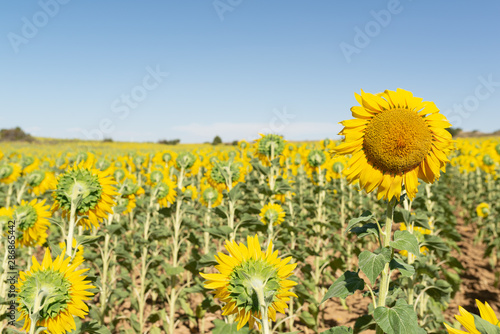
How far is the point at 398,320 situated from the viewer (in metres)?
1.36

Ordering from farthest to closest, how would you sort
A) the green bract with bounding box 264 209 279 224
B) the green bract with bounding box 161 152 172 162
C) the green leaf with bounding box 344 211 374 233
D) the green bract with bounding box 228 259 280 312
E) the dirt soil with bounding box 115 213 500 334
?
the green bract with bounding box 161 152 172 162, the dirt soil with bounding box 115 213 500 334, the green bract with bounding box 264 209 279 224, the green leaf with bounding box 344 211 374 233, the green bract with bounding box 228 259 280 312

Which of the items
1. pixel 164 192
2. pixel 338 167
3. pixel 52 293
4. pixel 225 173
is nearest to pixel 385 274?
pixel 52 293

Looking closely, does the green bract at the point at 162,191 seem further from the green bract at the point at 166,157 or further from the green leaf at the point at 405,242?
the green leaf at the point at 405,242

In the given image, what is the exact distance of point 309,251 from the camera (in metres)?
4.10

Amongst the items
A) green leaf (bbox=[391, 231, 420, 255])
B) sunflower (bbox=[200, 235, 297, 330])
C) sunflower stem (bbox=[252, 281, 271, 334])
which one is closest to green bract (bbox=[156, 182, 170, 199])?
sunflower (bbox=[200, 235, 297, 330])

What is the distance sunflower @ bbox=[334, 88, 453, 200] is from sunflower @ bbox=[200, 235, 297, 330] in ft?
2.05

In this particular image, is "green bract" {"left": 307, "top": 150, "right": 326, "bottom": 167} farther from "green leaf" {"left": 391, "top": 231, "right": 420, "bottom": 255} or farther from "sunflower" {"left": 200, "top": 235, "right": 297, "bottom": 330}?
"sunflower" {"left": 200, "top": 235, "right": 297, "bottom": 330}

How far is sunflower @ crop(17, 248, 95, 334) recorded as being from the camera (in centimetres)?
152

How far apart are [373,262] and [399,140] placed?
59 cm

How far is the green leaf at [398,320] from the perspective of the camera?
1319 mm

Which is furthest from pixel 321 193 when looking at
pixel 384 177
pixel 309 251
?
pixel 384 177

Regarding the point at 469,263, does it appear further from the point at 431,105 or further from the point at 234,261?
the point at 234,261

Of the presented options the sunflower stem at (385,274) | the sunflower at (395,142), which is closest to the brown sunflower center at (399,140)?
the sunflower at (395,142)

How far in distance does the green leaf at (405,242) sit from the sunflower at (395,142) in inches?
7.6
